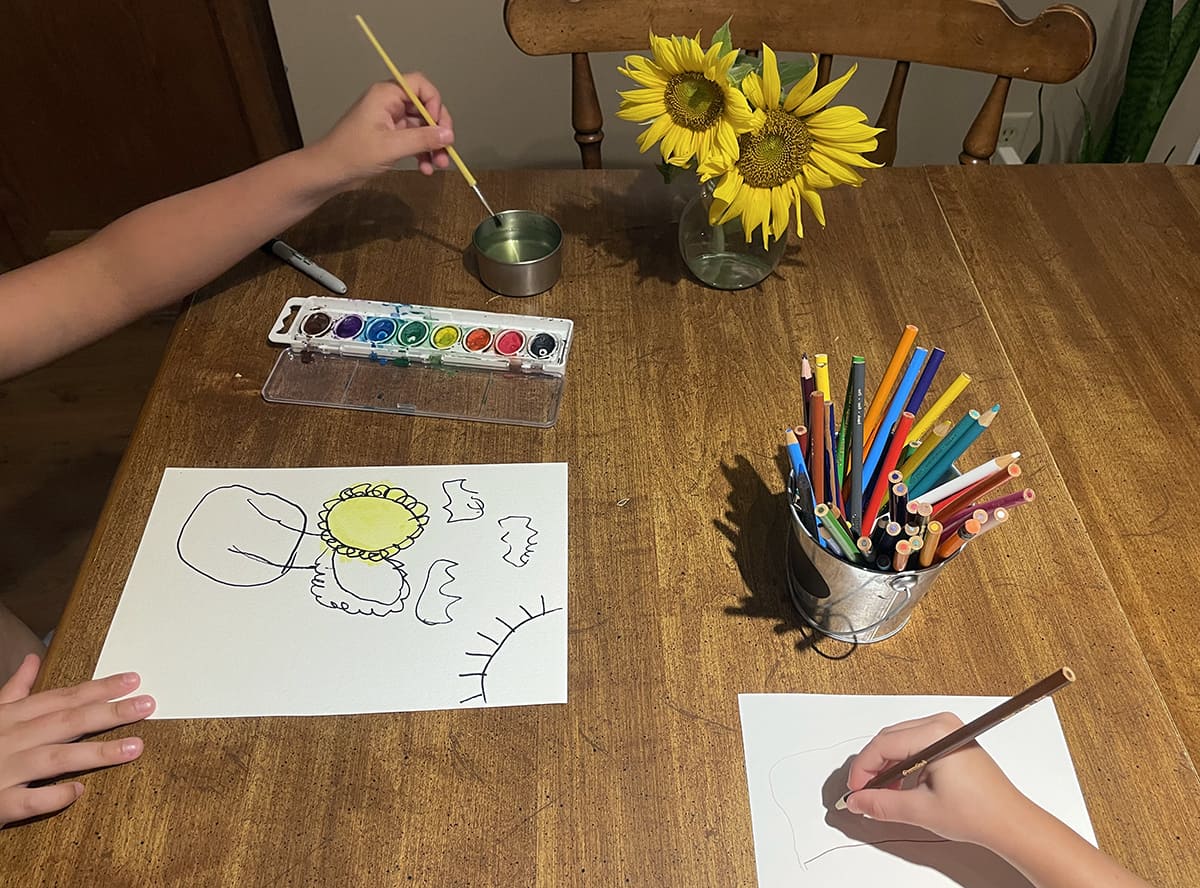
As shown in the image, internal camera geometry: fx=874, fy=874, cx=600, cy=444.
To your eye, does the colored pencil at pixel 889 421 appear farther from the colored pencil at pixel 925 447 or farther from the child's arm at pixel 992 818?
the child's arm at pixel 992 818

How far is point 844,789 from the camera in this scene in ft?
1.80

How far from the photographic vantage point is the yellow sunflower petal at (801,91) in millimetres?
647

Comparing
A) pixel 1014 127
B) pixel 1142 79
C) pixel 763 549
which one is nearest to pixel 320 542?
pixel 763 549

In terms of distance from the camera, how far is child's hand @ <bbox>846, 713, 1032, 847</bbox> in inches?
19.3

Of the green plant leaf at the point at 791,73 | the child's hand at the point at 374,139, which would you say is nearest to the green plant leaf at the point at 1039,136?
the green plant leaf at the point at 791,73

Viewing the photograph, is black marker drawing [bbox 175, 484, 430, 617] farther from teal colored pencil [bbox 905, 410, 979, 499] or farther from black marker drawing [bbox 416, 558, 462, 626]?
teal colored pencil [bbox 905, 410, 979, 499]

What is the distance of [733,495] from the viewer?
2.24 feet

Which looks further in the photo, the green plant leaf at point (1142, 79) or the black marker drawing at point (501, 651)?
the green plant leaf at point (1142, 79)

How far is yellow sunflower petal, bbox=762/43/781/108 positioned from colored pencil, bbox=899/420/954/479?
29cm

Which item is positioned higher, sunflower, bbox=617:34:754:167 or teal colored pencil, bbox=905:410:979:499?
sunflower, bbox=617:34:754:167

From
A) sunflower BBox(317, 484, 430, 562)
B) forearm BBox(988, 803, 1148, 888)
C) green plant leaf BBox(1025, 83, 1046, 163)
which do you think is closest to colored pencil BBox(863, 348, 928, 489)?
forearm BBox(988, 803, 1148, 888)

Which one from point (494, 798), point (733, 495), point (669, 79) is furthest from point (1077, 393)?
point (494, 798)

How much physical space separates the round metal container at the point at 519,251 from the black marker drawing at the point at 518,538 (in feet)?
0.84

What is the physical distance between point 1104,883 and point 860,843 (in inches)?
5.1
